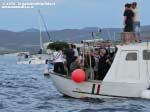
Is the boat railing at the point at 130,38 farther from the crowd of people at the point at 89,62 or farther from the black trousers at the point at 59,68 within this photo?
the black trousers at the point at 59,68

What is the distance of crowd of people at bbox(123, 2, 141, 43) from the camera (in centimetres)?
3114

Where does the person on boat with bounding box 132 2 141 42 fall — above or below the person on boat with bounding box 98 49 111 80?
above

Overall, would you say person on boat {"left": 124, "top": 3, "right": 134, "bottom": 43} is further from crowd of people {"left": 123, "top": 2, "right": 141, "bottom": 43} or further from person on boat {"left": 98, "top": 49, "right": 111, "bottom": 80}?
person on boat {"left": 98, "top": 49, "right": 111, "bottom": 80}

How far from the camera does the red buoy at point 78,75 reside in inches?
1206

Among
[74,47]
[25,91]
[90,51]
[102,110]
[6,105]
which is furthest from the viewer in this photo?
[25,91]

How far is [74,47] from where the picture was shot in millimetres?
34594

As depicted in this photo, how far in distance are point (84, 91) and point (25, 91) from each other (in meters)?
8.40

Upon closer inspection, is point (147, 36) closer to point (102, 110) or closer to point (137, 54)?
point (137, 54)

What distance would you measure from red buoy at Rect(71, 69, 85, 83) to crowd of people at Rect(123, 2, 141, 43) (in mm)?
2372

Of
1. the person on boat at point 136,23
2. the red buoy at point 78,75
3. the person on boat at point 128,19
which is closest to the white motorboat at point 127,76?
the red buoy at point 78,75

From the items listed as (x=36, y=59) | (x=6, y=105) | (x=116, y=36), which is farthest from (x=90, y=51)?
(x=36, y=59)

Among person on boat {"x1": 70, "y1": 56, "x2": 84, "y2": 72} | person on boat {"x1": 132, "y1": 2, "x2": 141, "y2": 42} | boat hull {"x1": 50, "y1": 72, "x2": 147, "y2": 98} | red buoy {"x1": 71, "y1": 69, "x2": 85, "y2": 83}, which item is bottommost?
boat hull {"x1": 50, "y1": 72, "x2": 147, "y2": 98}

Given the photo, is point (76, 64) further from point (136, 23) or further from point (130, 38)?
point (136, 23)

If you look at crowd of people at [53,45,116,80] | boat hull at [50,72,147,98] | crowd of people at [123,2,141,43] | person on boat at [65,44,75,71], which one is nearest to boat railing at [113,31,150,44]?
crowd of people at [123,2,141,43]
